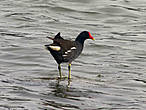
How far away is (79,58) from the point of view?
12.4 m

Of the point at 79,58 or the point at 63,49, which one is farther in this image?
the point at 79,58

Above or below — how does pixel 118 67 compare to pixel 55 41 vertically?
below

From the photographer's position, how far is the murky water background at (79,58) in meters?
8.38

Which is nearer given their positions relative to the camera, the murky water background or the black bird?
the murky water background

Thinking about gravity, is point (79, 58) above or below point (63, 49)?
below

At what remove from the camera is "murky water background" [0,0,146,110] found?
8383 mm

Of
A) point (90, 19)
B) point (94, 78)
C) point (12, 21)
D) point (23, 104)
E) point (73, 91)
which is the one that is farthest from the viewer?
point (90, 19)

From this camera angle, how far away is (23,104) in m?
7.71

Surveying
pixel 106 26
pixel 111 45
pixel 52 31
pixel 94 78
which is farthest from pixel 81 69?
pixel 106 26

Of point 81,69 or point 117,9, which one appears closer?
point 81,69

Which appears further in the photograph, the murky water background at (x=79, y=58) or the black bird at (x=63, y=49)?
the black bird at (x=63, y=49)

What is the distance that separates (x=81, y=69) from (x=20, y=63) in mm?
1538

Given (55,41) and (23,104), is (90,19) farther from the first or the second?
(23,104)

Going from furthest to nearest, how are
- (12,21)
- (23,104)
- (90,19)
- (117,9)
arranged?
1. (117,9)
2. (90,19)
3. (12,21)
4. (23,104)
